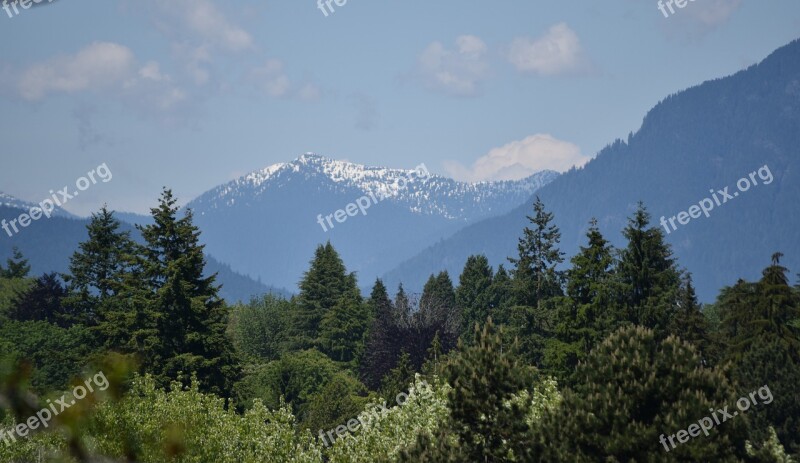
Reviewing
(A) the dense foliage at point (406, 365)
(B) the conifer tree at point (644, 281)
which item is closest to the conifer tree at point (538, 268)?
(A) the dense foliage at point (406, 365)

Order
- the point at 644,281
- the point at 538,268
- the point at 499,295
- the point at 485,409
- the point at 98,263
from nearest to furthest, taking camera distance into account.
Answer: the point at 485,409 < the point at 644,281 < the point at 98,263 < the point at 538,268 < the point at 499,295

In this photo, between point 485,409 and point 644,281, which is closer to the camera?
point 485,409

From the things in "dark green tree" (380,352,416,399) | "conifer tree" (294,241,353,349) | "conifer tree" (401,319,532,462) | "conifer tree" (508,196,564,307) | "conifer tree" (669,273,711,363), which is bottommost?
"conifer tree" (669,273,711,363)

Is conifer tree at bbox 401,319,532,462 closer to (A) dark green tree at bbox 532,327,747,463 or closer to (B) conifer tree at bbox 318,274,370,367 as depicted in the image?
(A) dark green tree at bbox 532,327,747,463

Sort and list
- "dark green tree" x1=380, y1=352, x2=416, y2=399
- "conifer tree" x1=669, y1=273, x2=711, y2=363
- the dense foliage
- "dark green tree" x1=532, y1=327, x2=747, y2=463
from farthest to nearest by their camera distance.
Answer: "dark green tree" x1=380, y1=352, x2=416, y2=399 < "conifer tree" x1=669, y1=273, x2=711, y2=363 < the dense foliage < "dark green tree" x1=532, y1=327, x2=747, y2=463

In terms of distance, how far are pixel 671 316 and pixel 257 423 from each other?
28290 millimetres

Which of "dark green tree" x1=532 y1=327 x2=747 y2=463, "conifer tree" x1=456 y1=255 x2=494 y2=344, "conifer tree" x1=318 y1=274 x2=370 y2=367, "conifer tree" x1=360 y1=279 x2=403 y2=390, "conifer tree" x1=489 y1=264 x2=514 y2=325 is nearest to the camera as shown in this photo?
"dark green tree" x1=532 y1=327 x2=747 y2=463

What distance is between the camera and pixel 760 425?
147 feet

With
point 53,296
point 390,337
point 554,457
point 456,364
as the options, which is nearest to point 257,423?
point 456,364

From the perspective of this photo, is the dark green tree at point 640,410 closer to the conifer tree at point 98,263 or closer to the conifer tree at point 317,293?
the conifer tree at point 98,263

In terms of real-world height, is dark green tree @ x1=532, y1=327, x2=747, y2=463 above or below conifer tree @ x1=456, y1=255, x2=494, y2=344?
below

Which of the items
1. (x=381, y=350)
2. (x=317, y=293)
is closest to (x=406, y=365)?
(x=381, y=350)

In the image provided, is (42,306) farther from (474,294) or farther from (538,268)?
(474,294)

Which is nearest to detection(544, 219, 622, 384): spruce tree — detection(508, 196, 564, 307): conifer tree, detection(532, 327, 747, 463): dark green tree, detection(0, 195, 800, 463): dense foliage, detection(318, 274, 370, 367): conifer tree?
detection(0, 195, 800, 463): dense foliage
